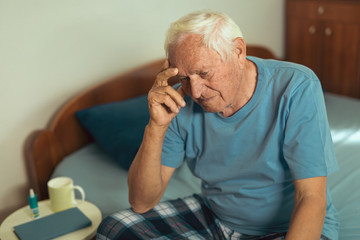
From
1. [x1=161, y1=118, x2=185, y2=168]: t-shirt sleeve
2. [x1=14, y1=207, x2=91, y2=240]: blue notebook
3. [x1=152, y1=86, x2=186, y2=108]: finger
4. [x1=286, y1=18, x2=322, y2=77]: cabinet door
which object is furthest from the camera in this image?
[x1=286, y1=18, x2=322, y2=77]: cabinet door

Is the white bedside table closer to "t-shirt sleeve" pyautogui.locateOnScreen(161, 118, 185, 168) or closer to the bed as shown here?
the bed

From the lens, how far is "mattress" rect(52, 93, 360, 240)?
1544 millimetres

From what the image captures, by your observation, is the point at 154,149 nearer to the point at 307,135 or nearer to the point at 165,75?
the point at 165,75

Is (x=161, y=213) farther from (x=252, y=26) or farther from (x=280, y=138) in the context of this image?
(x=252, y=26)

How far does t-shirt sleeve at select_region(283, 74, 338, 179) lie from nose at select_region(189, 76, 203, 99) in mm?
228

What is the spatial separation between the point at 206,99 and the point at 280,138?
0.73 feet

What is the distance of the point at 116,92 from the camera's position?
225 centimetres

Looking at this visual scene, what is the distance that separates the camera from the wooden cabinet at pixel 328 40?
9.18ft

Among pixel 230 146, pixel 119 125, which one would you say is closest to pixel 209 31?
pixel 230 146

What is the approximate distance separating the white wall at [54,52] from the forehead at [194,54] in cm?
95

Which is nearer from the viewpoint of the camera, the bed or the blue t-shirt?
the blue t-shirt

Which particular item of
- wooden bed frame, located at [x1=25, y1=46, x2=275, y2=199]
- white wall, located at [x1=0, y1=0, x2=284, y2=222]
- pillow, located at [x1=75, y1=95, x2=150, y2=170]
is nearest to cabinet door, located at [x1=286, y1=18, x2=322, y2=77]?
white wall, located at [x1=0, y1=0, x2=284, y2=222]

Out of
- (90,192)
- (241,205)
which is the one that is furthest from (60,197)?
(241,205)

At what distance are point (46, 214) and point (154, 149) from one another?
0.63 m
